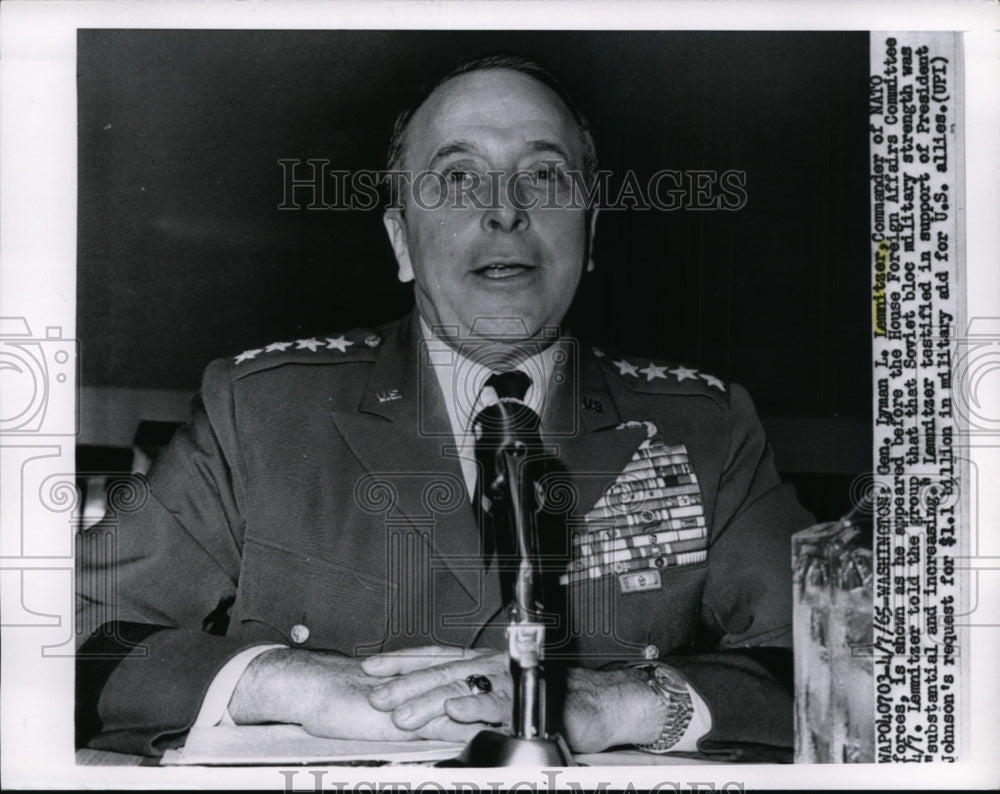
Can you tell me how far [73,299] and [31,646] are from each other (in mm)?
625

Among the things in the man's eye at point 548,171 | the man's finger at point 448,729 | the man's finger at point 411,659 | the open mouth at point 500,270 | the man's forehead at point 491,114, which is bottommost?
the man's finger at point 448,729

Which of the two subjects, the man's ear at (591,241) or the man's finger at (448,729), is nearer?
the man's finger at (448,729)

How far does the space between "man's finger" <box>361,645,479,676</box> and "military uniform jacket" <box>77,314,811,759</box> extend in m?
0.02

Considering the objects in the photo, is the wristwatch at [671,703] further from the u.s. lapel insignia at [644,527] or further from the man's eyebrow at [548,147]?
the man's eyebrow at [548,147]

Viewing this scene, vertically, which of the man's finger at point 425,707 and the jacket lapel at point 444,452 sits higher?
the jacket lapel at point 444,452

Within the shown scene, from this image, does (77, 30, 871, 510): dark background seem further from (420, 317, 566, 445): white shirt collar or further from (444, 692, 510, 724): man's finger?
(444, 692, 510, 724): man's finger

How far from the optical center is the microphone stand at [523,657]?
1.89m

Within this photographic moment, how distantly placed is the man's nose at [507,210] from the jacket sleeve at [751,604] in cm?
53

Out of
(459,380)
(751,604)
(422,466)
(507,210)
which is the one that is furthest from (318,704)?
(507,210)

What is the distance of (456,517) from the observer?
6.38ft

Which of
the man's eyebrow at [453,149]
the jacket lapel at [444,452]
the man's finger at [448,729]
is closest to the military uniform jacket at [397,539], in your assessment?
the jacket lapel at [444,452]

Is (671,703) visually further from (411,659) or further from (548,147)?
(548,147)

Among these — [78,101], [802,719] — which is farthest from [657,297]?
[78,101]

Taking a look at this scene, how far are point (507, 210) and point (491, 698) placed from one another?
834 millimetres
